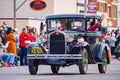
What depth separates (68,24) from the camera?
29.4 meters

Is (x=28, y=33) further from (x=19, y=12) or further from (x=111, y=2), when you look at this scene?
(x=111, y=2)

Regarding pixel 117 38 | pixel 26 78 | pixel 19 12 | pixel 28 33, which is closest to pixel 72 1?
pixel 19 12

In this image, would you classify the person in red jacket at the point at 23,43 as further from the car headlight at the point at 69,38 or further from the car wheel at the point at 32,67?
the car headlight at the point at 69,38

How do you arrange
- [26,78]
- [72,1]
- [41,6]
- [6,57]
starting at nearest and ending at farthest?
[26,78] < [6,57] < [41,6] < [72,1]

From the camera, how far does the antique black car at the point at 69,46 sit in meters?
27.6

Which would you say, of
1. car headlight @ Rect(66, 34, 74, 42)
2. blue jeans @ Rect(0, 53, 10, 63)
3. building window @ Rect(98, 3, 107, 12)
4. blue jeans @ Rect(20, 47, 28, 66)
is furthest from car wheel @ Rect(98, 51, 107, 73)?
building window @ Rect(98, 3, 107, 12)


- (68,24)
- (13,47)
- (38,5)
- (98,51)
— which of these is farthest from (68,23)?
(38,5)

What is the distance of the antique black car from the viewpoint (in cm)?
2759

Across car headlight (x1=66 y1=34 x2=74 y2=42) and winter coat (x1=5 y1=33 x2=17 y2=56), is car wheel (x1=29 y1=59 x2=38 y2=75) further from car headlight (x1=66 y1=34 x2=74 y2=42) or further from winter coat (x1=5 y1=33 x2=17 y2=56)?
winter coat (x1=5 y1=33 x2=17 y2=56)

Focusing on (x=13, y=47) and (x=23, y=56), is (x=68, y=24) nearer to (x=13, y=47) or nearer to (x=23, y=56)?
(x=13, y=47)

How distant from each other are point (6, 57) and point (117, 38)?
63.8ft

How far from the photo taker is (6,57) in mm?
35062

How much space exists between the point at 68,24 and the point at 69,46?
1.68m

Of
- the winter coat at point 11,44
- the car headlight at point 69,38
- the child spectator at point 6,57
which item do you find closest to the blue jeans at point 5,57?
the child spectator at point 6,57
